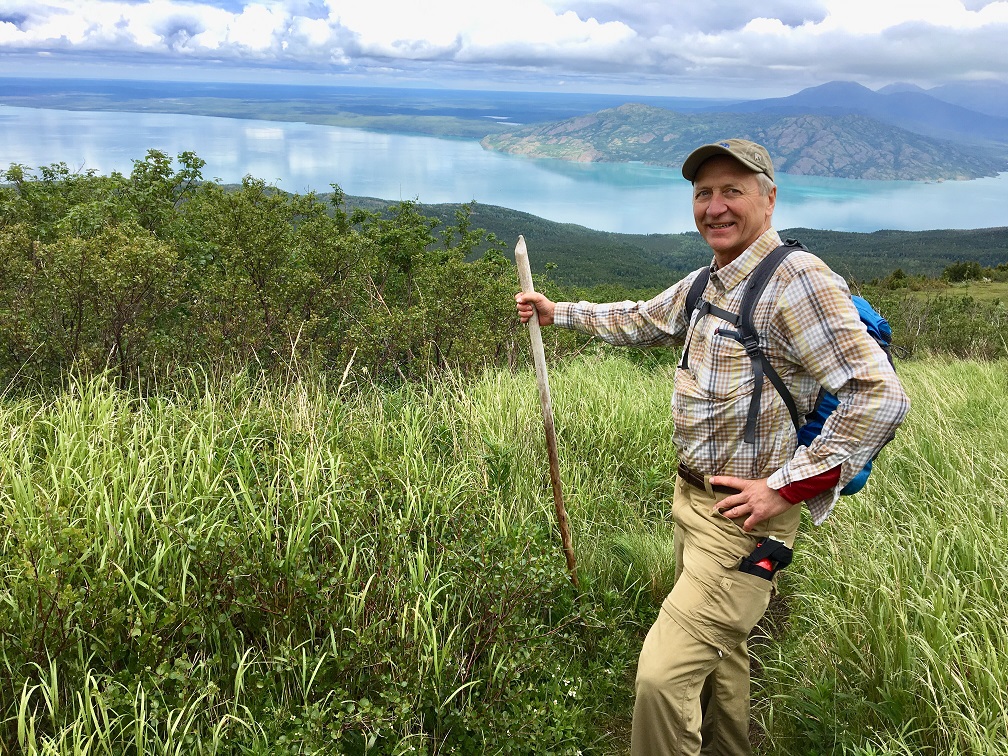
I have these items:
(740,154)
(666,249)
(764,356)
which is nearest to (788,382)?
(764,356)

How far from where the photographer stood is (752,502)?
198cm

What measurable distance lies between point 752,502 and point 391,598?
1.46 metres

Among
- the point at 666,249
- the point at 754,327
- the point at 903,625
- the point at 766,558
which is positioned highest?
the point at 754,327

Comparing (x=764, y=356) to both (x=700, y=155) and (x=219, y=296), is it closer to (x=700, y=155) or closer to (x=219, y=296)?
(x=700, y=155)

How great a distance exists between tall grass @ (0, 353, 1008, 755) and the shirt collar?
56.2 inches

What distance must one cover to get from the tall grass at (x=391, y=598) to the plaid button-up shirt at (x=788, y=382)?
88 cm

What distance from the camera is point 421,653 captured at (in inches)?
96.7

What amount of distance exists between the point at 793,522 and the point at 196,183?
12658 mm

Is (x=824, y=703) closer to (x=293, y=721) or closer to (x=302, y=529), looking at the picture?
(x=293, y=721)

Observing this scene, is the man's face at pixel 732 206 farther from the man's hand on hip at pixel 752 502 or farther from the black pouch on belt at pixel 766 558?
the black pouch on belt at pixel 766 558

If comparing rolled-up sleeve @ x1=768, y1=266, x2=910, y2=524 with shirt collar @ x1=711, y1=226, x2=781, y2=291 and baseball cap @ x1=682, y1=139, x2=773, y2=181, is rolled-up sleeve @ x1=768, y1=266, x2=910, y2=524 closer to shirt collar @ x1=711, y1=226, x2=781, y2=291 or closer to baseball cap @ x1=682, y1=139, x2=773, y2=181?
shirt collar @ x1=711, y1=226, x2=781, y2=291

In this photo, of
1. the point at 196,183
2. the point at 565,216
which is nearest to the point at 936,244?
the point at 565,216

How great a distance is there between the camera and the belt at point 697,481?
7.00 feet

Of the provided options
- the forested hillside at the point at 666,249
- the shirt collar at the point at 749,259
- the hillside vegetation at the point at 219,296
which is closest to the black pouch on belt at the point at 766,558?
the shirt collar at the point at 749,259
